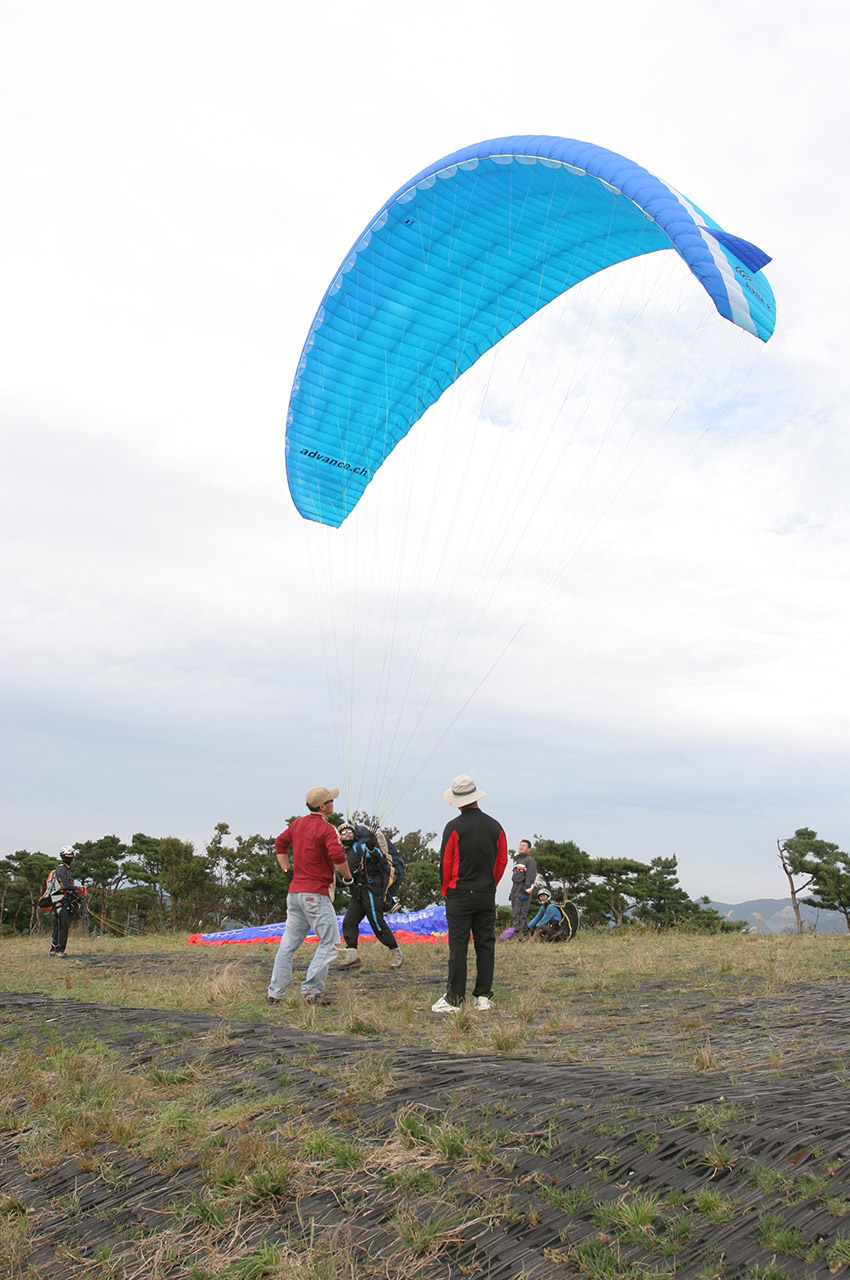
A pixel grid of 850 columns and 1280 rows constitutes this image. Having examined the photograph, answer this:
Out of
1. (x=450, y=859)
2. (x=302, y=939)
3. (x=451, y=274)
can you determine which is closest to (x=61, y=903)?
(x=302, y=939)

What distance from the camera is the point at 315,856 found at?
7.18 m

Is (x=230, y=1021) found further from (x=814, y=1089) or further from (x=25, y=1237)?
(x=814, y=1089)

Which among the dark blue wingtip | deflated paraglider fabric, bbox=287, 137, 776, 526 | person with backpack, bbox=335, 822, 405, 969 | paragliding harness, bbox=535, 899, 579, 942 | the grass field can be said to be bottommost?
the grass field

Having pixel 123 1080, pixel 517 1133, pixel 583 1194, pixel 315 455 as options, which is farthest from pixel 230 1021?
pixel 315 455

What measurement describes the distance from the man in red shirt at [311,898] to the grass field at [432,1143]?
758 mm

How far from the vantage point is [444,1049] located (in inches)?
199

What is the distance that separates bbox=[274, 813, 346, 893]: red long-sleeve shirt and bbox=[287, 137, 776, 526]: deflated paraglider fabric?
209 inches

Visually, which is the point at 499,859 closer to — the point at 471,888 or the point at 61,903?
the point at 471,888

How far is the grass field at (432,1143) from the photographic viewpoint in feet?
8.63

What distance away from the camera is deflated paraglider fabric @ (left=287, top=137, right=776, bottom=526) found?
321 inches

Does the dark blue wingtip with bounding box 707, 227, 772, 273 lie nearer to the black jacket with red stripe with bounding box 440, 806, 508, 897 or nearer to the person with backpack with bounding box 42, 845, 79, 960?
the black jacket with red stripe with bounding box 440, 806, 508, 897

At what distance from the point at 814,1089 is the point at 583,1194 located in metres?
1.18

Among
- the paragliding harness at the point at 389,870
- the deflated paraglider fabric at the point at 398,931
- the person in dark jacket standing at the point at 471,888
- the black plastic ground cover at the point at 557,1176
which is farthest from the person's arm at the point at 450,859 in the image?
the deflated paraglider fabric at the point at 398,931

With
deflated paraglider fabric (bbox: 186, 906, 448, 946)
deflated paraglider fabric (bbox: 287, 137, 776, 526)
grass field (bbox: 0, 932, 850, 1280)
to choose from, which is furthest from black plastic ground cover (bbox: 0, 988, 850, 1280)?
deflated paraglider fabric (bbox: 186, 906, 448, 946)
